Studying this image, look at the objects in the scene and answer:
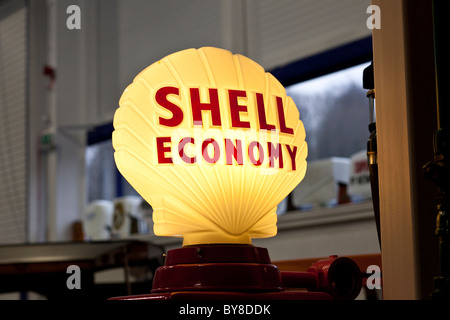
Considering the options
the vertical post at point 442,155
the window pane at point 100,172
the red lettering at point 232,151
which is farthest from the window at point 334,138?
the vertical post at point 442,155

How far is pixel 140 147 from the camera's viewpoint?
2.36 ft

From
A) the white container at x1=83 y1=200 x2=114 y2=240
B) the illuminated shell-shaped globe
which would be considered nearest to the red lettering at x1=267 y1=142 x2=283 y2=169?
A: the illuminated shell-shaped globe

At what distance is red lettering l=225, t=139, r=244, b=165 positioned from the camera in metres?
0.70

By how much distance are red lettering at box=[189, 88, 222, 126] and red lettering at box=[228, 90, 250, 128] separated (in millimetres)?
15

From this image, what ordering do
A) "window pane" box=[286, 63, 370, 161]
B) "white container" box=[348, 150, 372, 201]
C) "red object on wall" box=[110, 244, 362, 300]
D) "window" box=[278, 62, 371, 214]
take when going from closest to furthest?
"red object on wall" box=[110, 244, 362, 300], "white container" box=[348, 150, 372, 201], "window" box=[278, 62, 371, 214], "window pane" box=[286, 63, 370, 161]

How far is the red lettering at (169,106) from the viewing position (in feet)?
2.28

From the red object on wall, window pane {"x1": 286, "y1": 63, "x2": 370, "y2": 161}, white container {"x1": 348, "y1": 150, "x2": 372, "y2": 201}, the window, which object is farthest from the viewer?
window pane {"x1": 286, "y1": 63, "x2": 370, "y2": 161}

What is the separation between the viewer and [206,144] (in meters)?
0.69

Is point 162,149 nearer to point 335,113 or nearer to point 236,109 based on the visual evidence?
point 236,109

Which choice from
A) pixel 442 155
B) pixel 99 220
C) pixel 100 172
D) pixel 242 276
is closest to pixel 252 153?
pixel 242 276

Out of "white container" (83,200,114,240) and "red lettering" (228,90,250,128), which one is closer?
"red lettering" (228,90,250,128)

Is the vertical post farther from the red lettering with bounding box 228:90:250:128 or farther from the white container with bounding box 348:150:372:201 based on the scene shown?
the white container with bounding box 348:150:372:201

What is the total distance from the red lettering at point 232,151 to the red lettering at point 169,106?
6cm

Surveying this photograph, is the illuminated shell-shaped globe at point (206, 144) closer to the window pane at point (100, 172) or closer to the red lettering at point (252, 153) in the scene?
the red lettering at point (252, 153)
